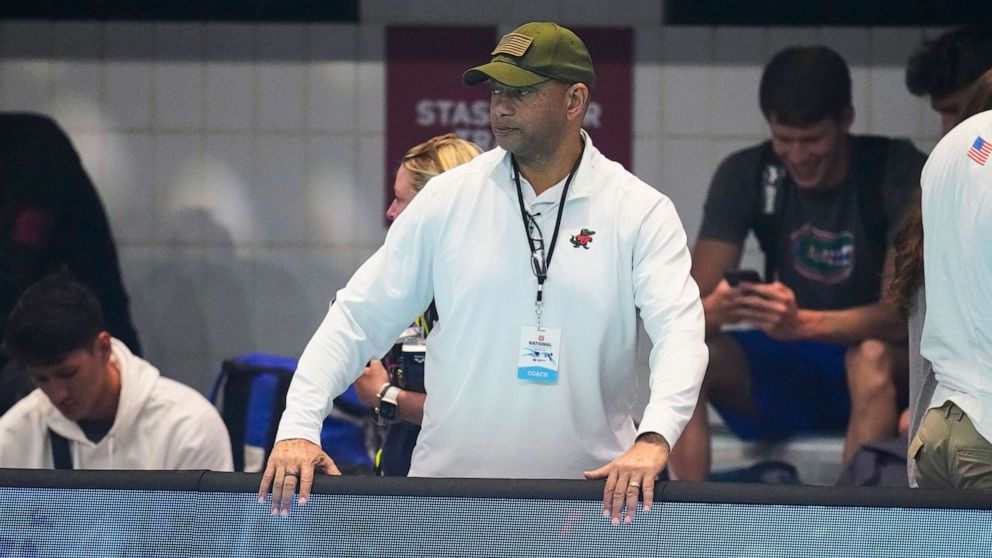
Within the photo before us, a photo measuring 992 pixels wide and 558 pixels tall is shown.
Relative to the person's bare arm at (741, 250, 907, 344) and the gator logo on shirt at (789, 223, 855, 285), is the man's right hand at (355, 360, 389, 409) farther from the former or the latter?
the gator logo on shirt at (789, 223, 855, 285)

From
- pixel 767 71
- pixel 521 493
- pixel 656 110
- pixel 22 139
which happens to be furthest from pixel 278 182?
pixel 521 493

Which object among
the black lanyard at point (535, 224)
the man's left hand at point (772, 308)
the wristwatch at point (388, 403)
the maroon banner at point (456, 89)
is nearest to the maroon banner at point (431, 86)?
the maroon banner at point (456, 89)

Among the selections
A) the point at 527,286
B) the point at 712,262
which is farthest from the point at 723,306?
the point at 527,286

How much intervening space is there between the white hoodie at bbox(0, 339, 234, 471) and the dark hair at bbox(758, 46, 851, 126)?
7.26 ft

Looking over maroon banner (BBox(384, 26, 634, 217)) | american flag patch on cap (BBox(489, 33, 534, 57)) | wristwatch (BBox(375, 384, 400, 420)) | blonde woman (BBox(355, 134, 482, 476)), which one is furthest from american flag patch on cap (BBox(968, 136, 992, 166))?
maroon banner (BBox(384, 26, 634, 217))

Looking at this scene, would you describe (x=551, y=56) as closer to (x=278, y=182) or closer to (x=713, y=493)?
(x=713, y=493)

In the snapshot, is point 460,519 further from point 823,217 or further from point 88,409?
point 823,217

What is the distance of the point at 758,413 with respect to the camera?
16.9ft

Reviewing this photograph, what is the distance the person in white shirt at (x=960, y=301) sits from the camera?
254 centimetres

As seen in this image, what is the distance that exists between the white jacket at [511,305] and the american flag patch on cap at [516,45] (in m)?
0.23

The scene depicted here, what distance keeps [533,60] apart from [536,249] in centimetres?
36

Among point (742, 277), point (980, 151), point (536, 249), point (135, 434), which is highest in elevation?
point (980, 151)

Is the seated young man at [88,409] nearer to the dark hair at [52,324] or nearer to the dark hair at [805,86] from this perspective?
the dark hair at [52,324]

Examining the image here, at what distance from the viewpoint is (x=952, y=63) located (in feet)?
15.0
